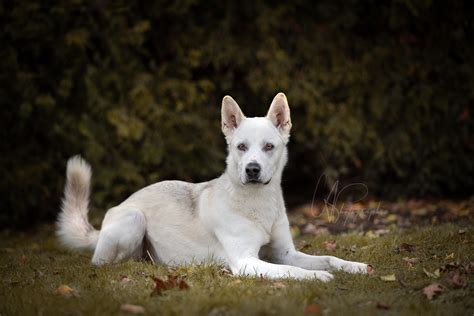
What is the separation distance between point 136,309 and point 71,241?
109 inches

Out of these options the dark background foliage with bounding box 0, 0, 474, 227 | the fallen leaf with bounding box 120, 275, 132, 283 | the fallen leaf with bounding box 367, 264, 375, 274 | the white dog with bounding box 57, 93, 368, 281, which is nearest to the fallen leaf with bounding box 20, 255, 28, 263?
the white dog with bounding box 57, 93, 368, 281

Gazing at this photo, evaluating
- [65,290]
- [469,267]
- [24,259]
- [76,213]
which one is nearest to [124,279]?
[65,290]

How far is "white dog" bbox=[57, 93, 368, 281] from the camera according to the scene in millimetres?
5020

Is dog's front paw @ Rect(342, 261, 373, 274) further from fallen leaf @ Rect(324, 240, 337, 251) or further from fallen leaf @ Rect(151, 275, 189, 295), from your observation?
fallen leaf @ Rect(151, 275, 189, 295)

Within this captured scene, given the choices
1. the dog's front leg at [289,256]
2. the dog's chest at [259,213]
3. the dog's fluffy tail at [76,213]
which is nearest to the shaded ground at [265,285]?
the dog's fluffy tail at [76,213]

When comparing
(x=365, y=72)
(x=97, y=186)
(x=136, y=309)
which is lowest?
(x=97, y=186)

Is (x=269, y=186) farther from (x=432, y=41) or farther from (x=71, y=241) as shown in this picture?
(x=432, y=41)

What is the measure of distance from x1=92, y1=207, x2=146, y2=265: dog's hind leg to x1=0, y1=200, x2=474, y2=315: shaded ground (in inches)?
8.0

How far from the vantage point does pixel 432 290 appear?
3857 mm

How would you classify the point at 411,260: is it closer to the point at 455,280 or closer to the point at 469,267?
the point at 469,267

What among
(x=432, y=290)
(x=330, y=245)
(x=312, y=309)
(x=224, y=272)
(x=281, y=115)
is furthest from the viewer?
(x=330, y=245)

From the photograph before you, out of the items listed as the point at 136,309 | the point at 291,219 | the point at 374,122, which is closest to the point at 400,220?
the point at 291,219

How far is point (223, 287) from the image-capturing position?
163 inches

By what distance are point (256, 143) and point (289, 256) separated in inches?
43.4
